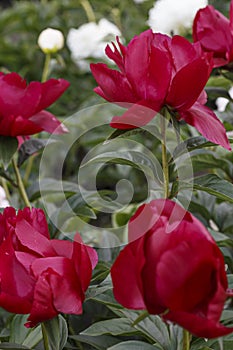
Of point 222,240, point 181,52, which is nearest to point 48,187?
point 222,240

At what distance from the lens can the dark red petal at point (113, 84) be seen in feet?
1.95

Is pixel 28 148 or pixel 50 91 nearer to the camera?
pixel 50 91

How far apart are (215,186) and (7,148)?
25cm

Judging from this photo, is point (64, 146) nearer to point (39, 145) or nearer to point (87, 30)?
point (87, 30)

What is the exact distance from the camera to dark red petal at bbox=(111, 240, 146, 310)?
44cm

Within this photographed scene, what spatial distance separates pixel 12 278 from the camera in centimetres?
50

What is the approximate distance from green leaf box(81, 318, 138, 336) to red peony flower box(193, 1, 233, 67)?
0.30m

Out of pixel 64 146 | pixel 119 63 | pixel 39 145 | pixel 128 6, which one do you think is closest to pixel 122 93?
pixel 119 63

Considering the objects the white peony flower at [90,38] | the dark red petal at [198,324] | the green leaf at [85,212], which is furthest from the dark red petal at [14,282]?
the white peony flower at [90,38]

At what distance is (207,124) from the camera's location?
0.62m

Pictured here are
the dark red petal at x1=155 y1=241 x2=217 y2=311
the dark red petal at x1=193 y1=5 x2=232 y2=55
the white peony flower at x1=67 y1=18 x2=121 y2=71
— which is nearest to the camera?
the dark red petal at x1=155 y1=241 x2=217 y2=311

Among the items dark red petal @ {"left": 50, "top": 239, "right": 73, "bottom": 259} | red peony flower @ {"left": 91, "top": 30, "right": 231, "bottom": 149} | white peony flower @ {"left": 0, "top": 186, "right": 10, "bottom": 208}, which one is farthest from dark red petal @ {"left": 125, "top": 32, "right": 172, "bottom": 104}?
white peony flower @ {"left": 0, "top": 186, "right": 10, "bottom": 208}

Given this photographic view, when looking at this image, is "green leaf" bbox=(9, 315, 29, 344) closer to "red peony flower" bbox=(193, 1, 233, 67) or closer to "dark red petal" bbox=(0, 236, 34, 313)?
"dark red petal" bbox=(0, 236, 34, 313)

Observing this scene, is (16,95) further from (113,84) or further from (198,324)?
(198,324)
